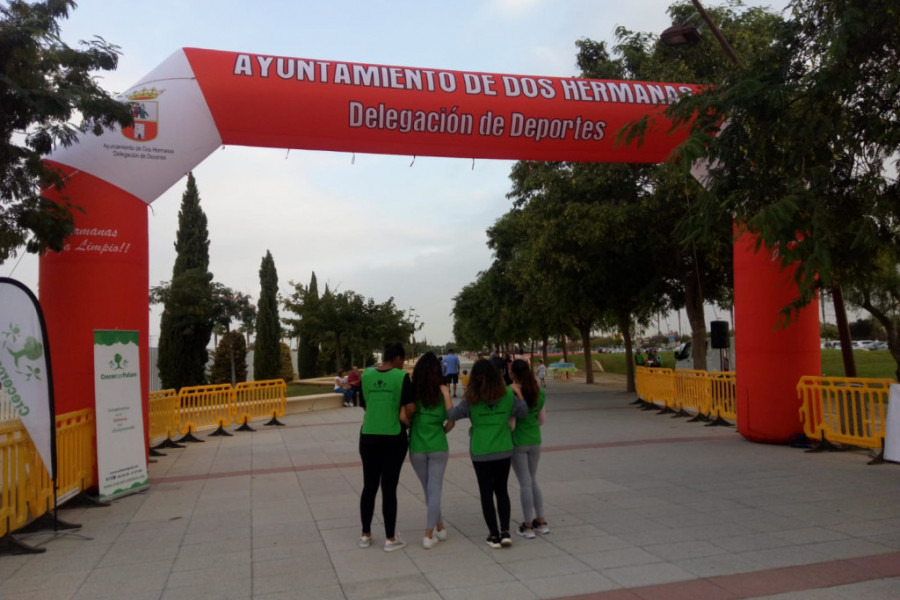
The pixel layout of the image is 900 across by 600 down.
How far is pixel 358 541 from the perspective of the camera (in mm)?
6137

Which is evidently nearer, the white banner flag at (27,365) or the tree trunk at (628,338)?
the white banner flag at (27,365)

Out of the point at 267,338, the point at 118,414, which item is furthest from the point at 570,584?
the point at 267,338

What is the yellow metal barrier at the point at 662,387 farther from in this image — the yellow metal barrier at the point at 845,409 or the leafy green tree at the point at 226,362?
the leafy green tree at the point at 226,362

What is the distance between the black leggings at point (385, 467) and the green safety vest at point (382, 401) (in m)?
0.08

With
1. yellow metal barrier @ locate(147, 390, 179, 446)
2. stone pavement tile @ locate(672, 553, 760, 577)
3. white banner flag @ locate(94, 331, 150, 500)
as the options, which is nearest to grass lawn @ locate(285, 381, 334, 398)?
yellow metal barrier @ locate(147, 390, 179, 446)

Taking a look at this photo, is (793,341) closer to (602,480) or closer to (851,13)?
(602,480)

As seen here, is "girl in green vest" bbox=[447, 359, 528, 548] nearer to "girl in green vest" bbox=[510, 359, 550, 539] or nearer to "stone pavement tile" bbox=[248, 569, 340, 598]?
"girl in green vest" bbox=[510, 359, 550, 539]

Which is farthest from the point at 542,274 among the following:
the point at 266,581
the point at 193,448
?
the point at 266,581

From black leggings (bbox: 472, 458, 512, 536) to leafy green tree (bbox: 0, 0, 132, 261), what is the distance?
5.50 m

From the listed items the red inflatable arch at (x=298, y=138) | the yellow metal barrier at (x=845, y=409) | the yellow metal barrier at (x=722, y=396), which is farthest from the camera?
the yellow metal barrier at (x=722, y=396)

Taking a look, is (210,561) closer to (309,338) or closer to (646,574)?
(646,574)

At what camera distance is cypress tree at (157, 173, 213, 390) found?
2328 centimetres

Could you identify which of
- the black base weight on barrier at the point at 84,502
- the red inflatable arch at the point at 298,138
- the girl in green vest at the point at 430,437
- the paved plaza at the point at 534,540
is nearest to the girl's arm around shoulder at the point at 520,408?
the girl in green vest at the point at 430,437

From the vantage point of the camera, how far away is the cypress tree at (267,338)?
3588cm
